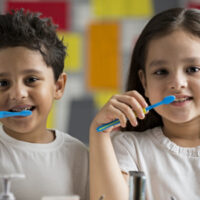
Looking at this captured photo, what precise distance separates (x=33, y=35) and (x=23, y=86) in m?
0.12

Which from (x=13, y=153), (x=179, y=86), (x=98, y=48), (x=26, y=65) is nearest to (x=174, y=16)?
(x=179, y=86)

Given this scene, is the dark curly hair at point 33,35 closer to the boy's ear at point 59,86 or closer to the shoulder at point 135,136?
the boy's ear at point 59,86

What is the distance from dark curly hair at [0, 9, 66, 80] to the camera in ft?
2.44

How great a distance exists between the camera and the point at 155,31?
0.84 meters

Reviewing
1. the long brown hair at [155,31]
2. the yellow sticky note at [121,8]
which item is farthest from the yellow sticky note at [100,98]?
the long brown hair at [155,31]

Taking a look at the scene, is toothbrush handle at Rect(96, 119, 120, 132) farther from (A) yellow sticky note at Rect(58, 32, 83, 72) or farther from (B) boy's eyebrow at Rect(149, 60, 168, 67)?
(A) yellow sticky note at Rect(58, 32, 83, 72)

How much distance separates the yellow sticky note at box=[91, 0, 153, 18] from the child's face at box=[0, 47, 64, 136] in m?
1.22

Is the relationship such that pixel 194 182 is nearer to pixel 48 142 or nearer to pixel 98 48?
pixel 48 142

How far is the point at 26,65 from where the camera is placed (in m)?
0.73

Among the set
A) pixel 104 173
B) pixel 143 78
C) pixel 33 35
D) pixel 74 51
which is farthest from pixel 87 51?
pixel 104 173

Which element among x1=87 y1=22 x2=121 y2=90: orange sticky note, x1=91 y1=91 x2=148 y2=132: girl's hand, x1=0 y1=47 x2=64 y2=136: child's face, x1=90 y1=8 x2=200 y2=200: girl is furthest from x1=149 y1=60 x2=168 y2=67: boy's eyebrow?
x1=87 y1=22 x2=121 y2=90: orange sticky note

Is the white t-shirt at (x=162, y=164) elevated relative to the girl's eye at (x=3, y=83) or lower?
lower

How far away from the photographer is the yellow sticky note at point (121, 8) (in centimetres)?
192

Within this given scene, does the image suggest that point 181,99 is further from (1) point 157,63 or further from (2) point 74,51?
(2) point 74,51
